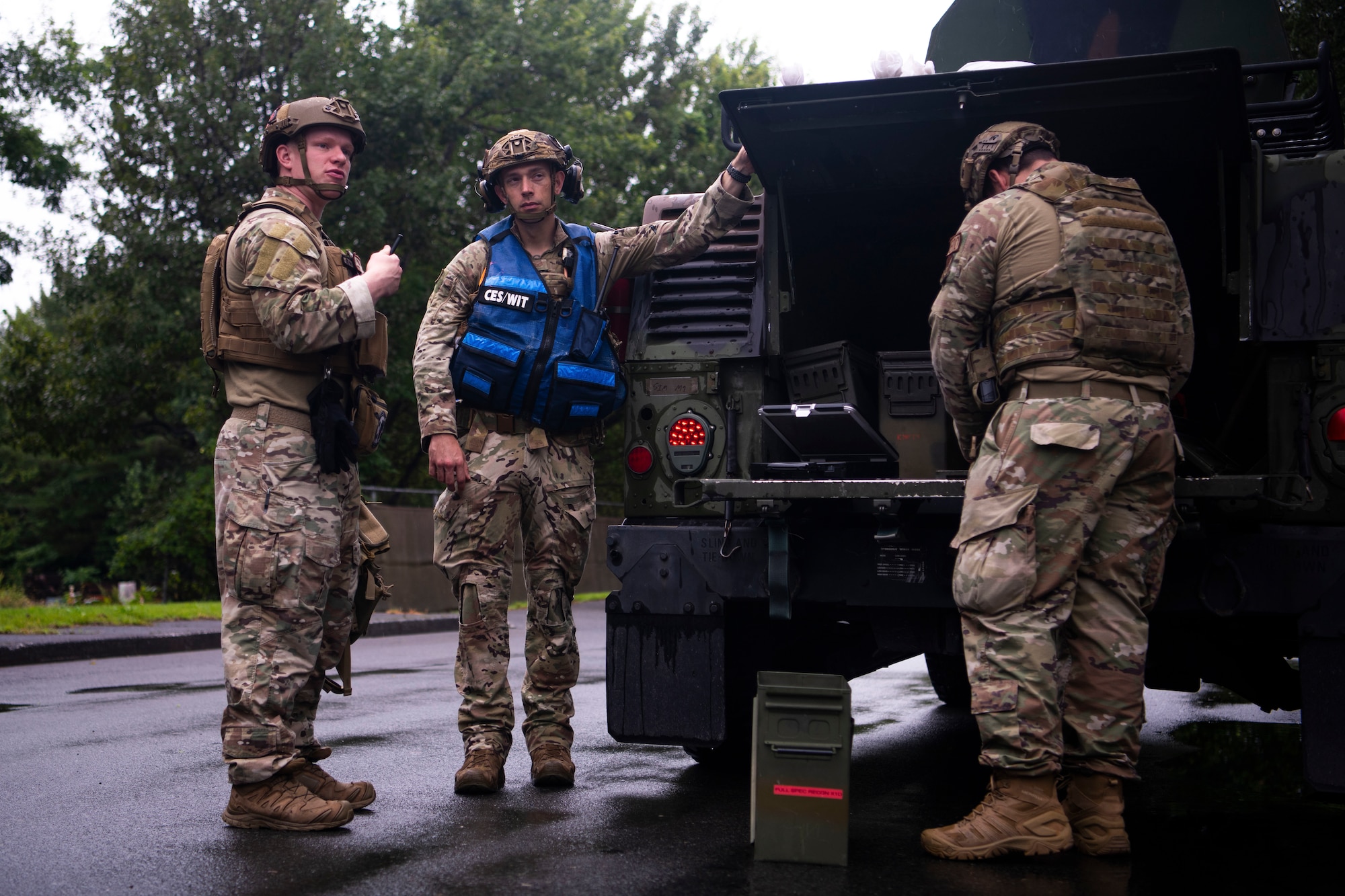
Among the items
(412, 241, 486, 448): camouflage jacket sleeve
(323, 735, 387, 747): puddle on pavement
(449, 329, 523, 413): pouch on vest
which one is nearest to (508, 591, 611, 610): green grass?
(323, 735, 387, 747): puddle on pavement

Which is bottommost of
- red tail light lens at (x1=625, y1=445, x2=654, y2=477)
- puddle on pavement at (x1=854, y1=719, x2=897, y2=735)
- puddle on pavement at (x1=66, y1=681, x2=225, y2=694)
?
puddle on pavement at (x1=854, y1=719, x2=897, y2=735)

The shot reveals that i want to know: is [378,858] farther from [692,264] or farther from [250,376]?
[692,264]

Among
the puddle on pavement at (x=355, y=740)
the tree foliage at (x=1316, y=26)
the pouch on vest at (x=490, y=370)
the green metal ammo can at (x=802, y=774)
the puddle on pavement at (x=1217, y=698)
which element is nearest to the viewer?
the green metal ammo can at (x=802, y=774)

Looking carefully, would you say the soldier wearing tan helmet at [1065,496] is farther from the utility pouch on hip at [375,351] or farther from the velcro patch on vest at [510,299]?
the utility pouch on hip at [375,351]

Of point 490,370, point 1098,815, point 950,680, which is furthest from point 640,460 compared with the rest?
point 950,680

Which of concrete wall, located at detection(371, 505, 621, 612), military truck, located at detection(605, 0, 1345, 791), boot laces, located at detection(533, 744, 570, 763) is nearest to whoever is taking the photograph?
military truck, located at detection(605, 0, 1345, 791)

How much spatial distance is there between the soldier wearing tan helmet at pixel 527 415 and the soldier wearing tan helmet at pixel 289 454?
0.48 meters

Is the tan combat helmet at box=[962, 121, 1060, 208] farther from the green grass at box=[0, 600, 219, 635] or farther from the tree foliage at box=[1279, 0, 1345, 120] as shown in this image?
the green grass at box=[0, 600, 219, 635]

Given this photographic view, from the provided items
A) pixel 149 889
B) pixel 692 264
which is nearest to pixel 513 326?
pixel 692 264

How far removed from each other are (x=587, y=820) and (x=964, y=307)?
1928 mm

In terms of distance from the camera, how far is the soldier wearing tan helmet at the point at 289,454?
402cm

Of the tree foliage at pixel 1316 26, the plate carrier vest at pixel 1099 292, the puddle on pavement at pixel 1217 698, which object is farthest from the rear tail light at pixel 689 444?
the tree foliage at pixel 1316 26

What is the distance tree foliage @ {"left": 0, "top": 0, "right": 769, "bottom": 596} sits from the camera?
20.6 metres

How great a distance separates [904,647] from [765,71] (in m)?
35.6
